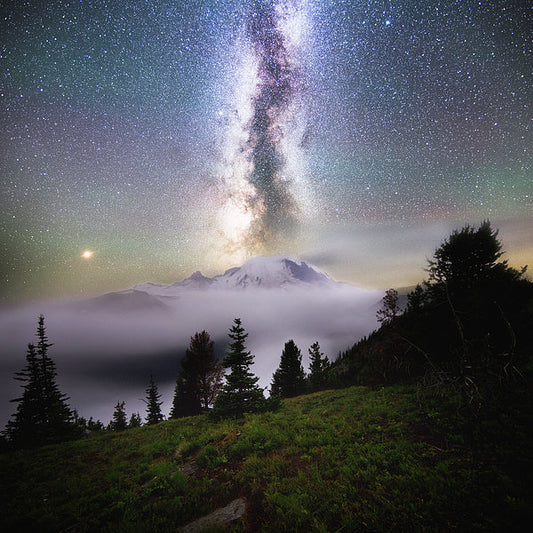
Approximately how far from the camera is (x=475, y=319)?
1172cm

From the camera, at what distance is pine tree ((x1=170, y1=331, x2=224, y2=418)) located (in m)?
26.2

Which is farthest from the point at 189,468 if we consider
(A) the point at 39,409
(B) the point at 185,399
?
(A) the point at 39,409

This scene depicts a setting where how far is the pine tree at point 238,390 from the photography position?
15.9m

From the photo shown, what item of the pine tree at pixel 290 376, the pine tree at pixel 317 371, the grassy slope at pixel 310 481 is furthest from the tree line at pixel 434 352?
the pine tree at pixel 290 376

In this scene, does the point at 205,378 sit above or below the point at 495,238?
below

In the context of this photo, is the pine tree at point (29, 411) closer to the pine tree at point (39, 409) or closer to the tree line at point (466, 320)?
the pine tree at point (39, 409)

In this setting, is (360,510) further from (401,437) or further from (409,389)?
(409,389)

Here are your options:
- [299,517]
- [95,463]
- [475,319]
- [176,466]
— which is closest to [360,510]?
[299,517]

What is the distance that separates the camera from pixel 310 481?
20.5 feet

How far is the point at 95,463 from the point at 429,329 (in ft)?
67.6

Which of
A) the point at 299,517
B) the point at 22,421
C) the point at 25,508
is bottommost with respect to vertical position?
the point at 299,517

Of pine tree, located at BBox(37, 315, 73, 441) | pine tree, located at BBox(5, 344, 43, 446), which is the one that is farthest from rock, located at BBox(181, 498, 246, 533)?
pine tree, located at BBox(5, 344, 43, 446)

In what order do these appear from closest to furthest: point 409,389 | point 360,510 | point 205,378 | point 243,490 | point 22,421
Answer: point 360,510 < point 243,490 < point 409,389 < point 22,421 < point 205,378

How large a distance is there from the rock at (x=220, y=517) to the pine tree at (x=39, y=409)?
30.3 m
